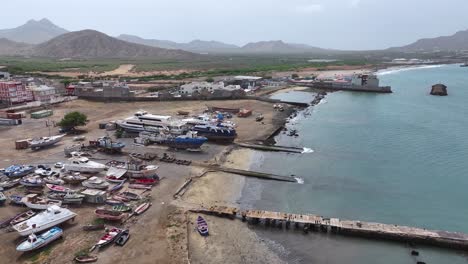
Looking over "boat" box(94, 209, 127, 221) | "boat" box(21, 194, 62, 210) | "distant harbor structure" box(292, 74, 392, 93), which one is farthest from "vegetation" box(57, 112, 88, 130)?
"distant harbor structure" box(292, 74, 392, 93)

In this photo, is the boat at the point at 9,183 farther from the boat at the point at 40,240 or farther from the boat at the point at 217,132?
the boat at the point at 217,132

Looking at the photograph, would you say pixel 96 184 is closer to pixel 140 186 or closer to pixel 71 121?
pixel 140 186

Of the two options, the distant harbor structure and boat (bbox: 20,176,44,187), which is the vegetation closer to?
boat (bbox: 20,176,44,187)

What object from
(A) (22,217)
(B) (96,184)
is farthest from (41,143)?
(A) (22,217)

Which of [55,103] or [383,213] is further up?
[55,103]

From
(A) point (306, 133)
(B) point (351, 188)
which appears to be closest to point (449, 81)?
(A) point (306, 133)

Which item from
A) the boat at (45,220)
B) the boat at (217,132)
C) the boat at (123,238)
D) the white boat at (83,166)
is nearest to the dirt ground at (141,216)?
the boat at (123,238)

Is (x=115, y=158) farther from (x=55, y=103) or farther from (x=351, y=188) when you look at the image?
(x=55, y=103)
